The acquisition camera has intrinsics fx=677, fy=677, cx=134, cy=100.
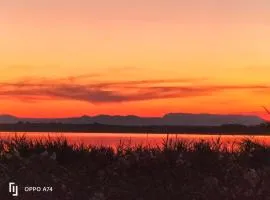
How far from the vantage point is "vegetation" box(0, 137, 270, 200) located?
38.0 feet

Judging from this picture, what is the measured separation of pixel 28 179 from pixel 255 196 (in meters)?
3.97

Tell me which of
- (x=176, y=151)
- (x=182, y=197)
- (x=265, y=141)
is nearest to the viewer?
(x=182, y=197)

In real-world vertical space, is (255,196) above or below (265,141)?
below

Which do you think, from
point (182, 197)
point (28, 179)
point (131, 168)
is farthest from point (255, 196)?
point (28, 179)

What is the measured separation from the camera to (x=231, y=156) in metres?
13.0

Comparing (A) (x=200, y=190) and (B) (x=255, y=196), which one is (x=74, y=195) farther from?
(B) (x=255, y=196)

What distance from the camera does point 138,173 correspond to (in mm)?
12062

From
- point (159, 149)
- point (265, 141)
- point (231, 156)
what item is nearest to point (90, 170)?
point (159, 149)

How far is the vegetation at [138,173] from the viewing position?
11.6 metres

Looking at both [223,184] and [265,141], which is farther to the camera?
[265,141]

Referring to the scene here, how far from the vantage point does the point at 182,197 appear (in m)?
11.5

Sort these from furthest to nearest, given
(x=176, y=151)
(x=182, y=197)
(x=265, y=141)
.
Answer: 1. (x=265, y=141)
2. (x=176, y=151)
3. (x=182, y=197)

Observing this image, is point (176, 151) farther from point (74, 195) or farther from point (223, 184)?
point (74, 195)

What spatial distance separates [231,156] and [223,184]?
1.12 m
